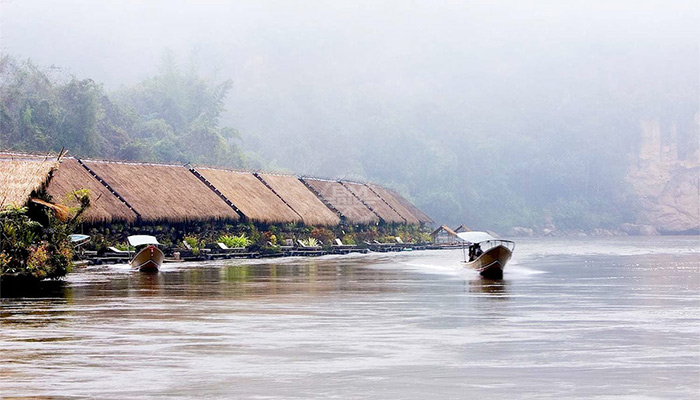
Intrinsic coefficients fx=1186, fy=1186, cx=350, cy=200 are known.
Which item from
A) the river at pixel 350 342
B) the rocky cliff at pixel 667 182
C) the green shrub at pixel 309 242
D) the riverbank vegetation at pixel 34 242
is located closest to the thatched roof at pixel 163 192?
the green shrub at pixel 309 242

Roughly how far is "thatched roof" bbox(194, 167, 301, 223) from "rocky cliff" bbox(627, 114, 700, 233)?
91.6 m

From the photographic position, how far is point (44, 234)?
92.8 feet

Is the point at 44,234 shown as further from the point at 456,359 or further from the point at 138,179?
the point at 138,179

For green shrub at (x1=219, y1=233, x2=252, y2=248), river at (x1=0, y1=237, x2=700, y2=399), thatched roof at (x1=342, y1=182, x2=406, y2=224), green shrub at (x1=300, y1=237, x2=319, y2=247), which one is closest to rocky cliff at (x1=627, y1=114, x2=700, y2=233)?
thatched roof at (x1=342, y1=182, x2=406, y2=224)

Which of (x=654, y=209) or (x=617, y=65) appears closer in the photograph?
(x=654, y=209)

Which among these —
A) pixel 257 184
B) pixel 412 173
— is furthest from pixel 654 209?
pixel 257 184

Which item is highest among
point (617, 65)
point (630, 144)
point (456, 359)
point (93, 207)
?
point (617, 65)

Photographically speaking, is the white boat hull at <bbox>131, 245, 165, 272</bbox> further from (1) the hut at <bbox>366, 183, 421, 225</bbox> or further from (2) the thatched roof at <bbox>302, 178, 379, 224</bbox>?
(1) the hut at <bbox>366, 183, 421, 225</bbox>

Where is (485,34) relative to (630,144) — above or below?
above

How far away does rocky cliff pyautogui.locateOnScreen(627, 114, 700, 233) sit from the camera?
142m

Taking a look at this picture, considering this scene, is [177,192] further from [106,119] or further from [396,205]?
[106,119]

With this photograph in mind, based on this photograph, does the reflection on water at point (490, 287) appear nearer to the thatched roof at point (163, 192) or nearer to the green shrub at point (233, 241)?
the thatched roof at point (163, 192)

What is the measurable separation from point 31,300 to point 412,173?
12192 cm

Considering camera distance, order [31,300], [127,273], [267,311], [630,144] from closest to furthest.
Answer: [267,311] < [31,300] < [127,273] < [630,144]
